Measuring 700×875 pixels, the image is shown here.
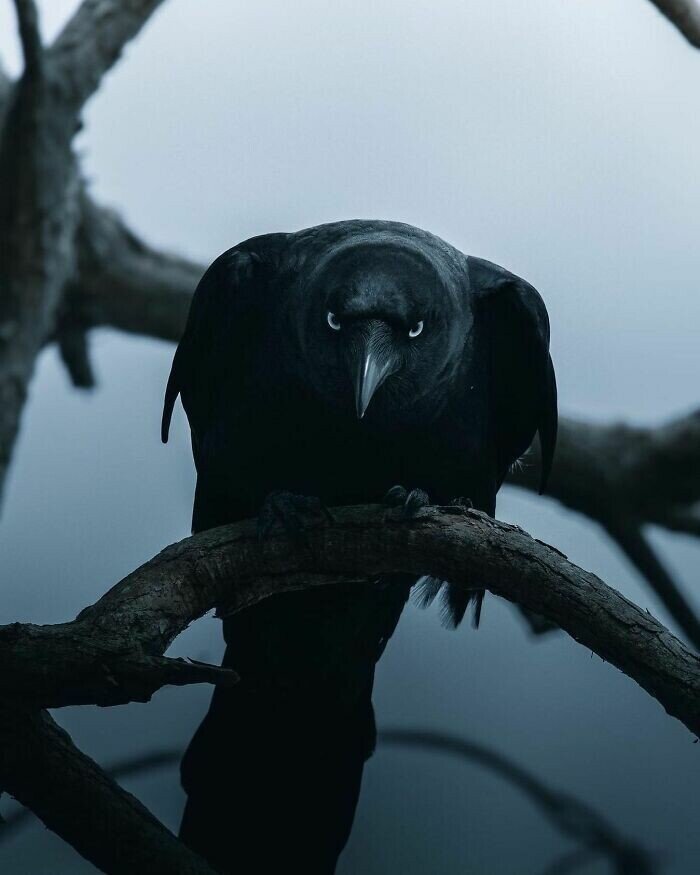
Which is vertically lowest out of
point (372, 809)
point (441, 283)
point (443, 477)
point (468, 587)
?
point (372, 809)

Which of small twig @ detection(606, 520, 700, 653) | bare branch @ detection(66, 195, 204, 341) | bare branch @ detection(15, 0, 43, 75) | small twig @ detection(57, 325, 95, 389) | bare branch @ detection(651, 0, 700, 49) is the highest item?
bare branch @ detection(651, 0, 700, 49)

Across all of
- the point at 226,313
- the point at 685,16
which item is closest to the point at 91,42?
the point at 226,313

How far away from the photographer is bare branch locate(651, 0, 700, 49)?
288 cm

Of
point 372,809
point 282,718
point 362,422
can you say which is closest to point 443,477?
point 362,422

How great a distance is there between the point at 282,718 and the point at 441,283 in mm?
1019

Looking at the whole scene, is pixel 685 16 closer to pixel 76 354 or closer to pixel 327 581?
pixel 327 581

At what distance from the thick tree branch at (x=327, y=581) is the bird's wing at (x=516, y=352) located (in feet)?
1.79

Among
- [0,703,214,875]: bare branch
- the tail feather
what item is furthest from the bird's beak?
[0,703,214,875]: bare branch

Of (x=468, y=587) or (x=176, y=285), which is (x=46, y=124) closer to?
(x=176, y=285)

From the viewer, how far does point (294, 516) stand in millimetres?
1963

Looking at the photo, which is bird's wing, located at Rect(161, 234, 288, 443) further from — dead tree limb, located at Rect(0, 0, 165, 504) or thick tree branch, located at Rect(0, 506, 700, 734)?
dead tree limb, located at Rect(0, 0, 165, 504)

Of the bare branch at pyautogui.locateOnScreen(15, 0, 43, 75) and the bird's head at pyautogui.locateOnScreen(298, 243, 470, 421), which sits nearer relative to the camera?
the bird's head at pyautogui.locateOnScreen(298, 243, 470, 421)

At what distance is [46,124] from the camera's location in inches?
135

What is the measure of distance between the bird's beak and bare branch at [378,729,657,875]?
6.30 ft
